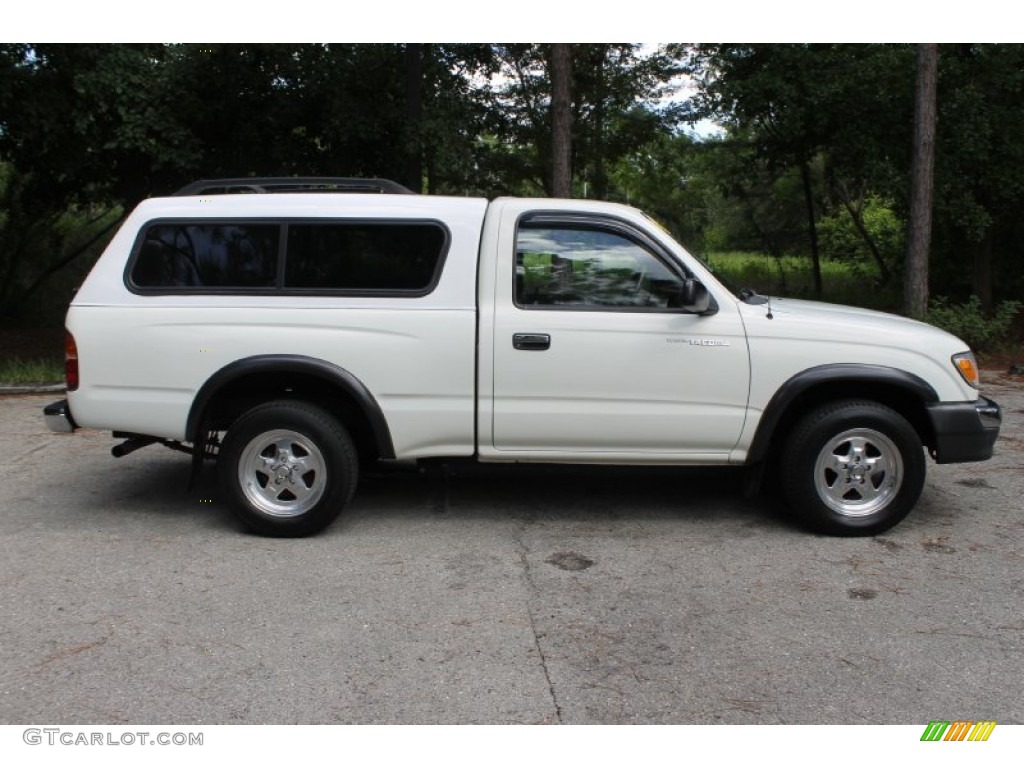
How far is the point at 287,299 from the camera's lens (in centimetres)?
540

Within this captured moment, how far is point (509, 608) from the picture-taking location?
4.43m

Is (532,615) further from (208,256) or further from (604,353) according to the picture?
(208,256)

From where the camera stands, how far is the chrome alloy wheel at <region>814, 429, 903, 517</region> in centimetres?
537

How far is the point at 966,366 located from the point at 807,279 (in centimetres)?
1777

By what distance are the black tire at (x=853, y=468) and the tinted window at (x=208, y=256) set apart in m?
3.19

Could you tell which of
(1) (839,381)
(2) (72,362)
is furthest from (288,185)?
(1) (839,381)

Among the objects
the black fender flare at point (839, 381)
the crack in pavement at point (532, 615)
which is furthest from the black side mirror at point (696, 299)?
the crack in pavement at point (532, 615)

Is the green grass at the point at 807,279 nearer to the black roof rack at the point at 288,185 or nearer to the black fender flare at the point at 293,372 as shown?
the black roof rack at the point at 288,185

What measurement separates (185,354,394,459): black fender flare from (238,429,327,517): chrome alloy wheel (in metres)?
0.34

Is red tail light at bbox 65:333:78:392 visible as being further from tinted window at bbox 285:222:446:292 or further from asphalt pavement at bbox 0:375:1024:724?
tinted window at bbox 285:222:446:292

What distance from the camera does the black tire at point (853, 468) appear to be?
210 inches

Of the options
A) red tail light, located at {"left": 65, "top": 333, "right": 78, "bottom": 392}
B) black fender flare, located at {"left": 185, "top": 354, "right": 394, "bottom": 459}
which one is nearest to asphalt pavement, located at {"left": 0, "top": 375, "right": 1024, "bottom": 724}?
black fender flare, located at {"left": 185, "top": 354, "right": 394, "bottom": 459}
